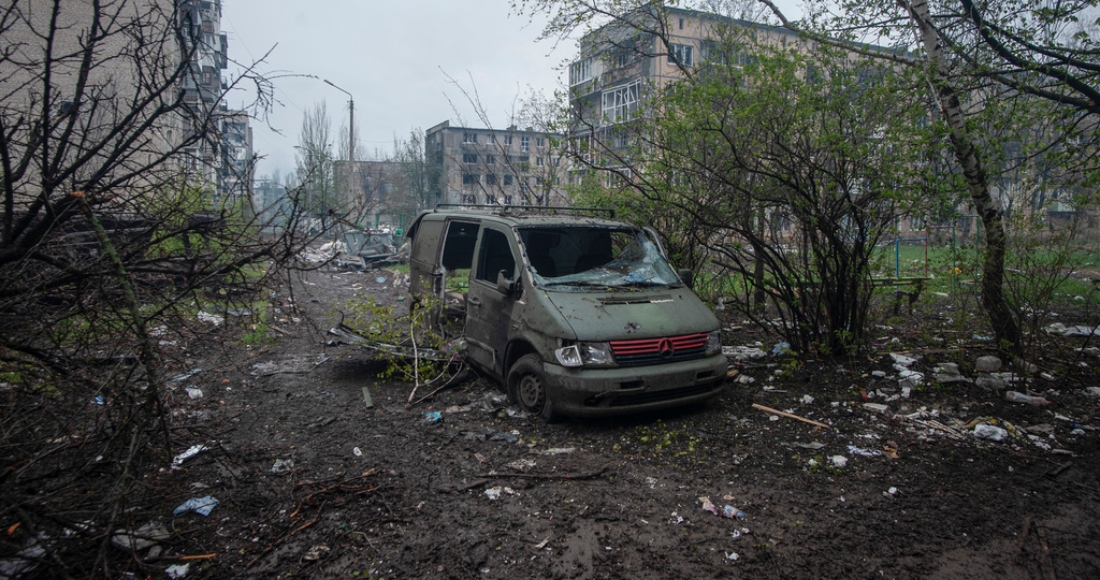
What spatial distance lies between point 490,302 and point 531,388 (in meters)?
1.03

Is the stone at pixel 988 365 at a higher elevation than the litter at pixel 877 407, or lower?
higher

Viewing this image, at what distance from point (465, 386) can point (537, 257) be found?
63.7 inches

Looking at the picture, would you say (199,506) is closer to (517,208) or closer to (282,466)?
(282,466)

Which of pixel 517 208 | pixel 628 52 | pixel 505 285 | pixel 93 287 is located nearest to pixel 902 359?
pixel 505 285

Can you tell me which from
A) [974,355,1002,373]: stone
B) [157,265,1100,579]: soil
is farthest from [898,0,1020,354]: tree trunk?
[157,265,1100,579]: soil

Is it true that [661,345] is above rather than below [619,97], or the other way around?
below

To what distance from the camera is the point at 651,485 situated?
4172 millimetres

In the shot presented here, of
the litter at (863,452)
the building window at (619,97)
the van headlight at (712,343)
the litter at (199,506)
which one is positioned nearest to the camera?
the litter at (199,506)

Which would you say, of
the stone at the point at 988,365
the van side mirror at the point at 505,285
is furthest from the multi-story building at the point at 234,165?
the stone at the point at 988,365

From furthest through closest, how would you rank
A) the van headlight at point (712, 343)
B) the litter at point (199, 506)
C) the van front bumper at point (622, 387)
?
the van headlight at point (712, 343) → the van front bumper at point (622, 387) → the litter at point (199, 506)

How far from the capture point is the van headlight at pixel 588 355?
16.3 feet

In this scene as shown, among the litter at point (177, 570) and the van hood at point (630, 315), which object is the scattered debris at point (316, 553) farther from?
the van hood at point (630, 315)

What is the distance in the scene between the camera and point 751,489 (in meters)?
4.13

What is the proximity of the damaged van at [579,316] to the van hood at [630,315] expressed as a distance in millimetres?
10
